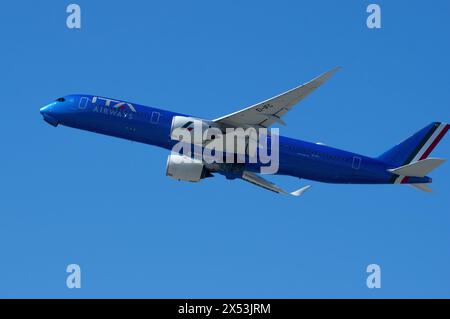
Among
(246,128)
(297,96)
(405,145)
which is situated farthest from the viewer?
(405,145)

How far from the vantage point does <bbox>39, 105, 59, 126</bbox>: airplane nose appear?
6284 centimetres

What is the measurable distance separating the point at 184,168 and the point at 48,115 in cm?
971

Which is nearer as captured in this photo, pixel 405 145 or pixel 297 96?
pixel 297 96

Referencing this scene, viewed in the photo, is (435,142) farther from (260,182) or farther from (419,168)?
(260,182)

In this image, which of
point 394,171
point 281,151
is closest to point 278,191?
point 281,151

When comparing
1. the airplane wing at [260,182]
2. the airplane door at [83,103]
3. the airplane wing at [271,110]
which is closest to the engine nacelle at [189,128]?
the airplane wing at [271,110]

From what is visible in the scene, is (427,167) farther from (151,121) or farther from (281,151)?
(151,121)

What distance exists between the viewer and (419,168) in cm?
6188

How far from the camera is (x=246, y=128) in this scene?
60188 mm

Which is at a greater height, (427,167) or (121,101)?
(121,101)

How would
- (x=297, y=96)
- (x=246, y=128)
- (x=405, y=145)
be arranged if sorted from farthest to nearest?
1. (x=405, y=145)
2. (x=246, y=128)
3. (x=297, y=96)

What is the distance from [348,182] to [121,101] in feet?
52.4

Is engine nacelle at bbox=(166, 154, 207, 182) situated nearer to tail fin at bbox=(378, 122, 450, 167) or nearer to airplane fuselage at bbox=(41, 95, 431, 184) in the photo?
airplane fuselage at bbox=(41, 95, 431, 184)

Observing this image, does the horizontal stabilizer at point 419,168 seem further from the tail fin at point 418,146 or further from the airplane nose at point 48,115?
the airplane nose at point 48,115
